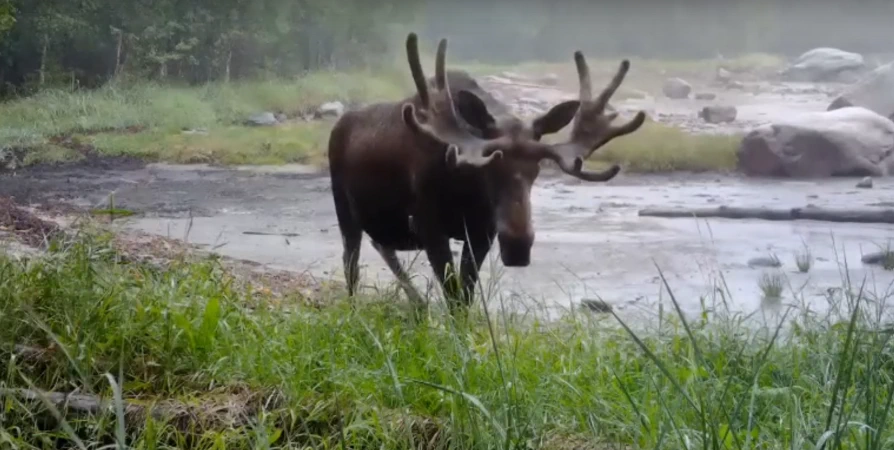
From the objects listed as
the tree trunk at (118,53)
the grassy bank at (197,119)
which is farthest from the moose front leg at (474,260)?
the tree trunk at (118,53)

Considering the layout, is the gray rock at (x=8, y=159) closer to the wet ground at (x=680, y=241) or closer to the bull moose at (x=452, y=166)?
the wet ground at (x=680, y=241)

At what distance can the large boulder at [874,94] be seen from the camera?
3.39 m

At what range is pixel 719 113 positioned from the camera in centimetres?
345

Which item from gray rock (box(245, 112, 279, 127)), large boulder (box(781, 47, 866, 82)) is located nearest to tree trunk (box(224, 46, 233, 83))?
gray rock (box(245, 112, 279, 127))

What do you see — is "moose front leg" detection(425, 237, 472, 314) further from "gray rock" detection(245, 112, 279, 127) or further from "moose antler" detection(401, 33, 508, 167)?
"gray rock" detection(245, 112, 279, 127)

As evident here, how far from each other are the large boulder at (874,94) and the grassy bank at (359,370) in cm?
77

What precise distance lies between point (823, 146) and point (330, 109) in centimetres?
177

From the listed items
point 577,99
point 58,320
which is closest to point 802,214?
point 577,99

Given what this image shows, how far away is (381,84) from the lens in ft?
11.5

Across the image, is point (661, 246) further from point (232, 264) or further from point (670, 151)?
point (232, 264)

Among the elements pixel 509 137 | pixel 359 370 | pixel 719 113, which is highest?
pixel 719 113

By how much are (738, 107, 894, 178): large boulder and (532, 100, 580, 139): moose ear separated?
646 mm

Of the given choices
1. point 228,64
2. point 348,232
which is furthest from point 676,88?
point 228,64

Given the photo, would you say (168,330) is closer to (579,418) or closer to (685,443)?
(579,418)
